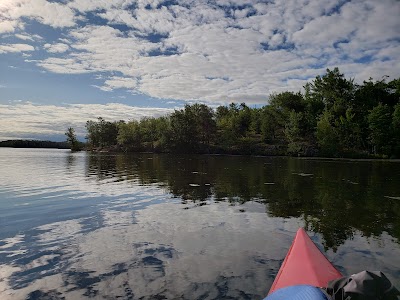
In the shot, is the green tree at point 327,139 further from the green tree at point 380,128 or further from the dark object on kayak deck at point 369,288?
the dark object on kayak deck at point 369,288

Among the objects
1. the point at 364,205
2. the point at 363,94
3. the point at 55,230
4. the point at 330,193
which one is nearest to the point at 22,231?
the point at 55,230

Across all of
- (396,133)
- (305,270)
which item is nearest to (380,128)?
(396,133)

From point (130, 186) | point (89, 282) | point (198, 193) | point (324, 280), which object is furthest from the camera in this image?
point (130, 186)

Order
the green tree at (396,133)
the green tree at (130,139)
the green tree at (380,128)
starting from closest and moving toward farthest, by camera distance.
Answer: the green tree at (396,133) < the green tree at (380,128) < the green tree at (130,139)

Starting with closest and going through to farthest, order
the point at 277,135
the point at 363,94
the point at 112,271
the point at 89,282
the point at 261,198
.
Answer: the point at 89,282 < the point at 112,271 < the point at 261,198 < the point at 363,94 < the point at 277,135

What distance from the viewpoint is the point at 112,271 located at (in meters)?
8.21

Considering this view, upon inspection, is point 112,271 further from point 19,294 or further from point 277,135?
point 277,135

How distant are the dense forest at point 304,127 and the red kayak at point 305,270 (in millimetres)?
88085

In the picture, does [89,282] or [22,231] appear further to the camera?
[22,231]

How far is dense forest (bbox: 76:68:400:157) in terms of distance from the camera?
8769 centimetres

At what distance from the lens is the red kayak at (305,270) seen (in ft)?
22.2

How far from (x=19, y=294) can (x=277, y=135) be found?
117772 millimetres

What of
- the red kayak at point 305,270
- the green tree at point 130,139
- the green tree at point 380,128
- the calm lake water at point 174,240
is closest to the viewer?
the red kayak at point 305,270

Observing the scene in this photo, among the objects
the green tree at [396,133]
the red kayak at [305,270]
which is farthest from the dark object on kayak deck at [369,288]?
the green tree at [396,133]
